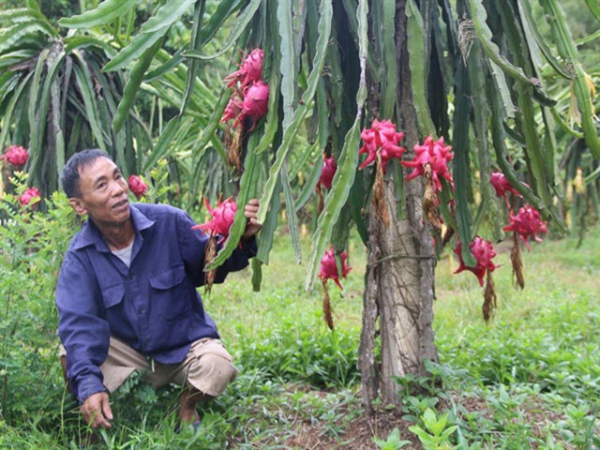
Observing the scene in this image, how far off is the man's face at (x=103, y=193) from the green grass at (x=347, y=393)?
627 mm

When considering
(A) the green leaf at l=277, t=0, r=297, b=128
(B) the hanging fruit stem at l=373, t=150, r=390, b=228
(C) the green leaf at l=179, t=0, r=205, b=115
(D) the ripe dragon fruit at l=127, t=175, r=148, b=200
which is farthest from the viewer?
(D) the ripe dragon fruit at l=127, t=175, r=148, b=200

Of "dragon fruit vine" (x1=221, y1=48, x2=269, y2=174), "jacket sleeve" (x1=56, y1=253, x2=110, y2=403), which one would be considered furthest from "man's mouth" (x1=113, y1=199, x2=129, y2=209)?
"dragon fruit vine" (x1=221, y1=48, x2=269, y2=174)

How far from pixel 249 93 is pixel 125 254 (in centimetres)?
98

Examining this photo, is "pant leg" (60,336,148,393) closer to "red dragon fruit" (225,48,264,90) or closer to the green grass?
the green grass

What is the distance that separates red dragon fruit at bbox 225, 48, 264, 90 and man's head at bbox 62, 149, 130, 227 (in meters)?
0.74

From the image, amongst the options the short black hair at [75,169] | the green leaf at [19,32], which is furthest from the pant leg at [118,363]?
the green leaf at [19,32]

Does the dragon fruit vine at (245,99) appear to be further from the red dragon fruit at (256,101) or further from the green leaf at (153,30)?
the green leaf at (153,30)

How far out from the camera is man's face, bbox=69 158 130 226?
2.85m

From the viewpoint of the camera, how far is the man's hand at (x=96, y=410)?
8.39 ft

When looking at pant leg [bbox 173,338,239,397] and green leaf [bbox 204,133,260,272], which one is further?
pant leg [bbox 173,338,239,397]

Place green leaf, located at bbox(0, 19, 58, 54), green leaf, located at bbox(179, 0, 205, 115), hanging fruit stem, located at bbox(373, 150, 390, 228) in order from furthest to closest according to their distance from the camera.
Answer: green leaf, located at bbox(0, 19, 58, 54) < green leaf, located at bbox(179, 0, 205, 115) < hanging fruit stem, located at bbox(373, 150, 390, 228)

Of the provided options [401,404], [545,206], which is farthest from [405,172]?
[401,404]

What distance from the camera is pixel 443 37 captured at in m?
2.73

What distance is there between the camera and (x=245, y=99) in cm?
236
